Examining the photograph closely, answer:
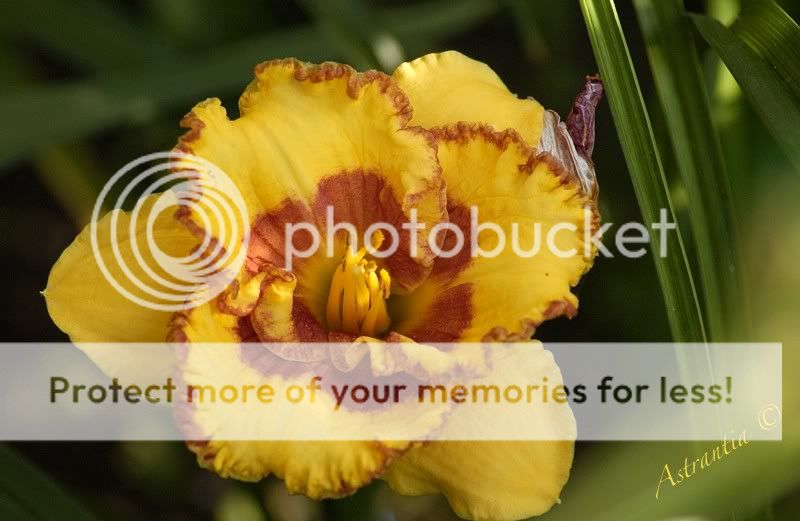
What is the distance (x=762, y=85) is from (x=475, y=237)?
0.31m

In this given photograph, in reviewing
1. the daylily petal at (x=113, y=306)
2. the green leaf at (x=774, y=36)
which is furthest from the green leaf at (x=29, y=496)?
the green leaf at (x=774, y=36)

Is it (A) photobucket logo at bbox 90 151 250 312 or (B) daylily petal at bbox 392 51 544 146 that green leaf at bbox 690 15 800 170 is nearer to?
(B) daylily petal at bbox 392 51 544 146

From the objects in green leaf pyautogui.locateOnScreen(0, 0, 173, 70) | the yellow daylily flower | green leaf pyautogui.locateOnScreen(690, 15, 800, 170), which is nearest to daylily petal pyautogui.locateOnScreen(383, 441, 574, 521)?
the yellow daylily flower

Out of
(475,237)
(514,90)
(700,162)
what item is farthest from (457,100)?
(514,90)

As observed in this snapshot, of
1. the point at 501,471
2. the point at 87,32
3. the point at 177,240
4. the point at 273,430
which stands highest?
the point at 87,32

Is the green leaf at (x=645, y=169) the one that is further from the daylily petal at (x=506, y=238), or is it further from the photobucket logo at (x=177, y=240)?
the photobucket logo at (x=177, y=240)

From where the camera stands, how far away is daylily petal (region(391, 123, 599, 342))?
63cm

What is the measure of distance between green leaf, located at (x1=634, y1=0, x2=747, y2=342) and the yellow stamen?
29 centimetres

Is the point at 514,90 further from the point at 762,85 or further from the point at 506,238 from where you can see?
the point at 506,238

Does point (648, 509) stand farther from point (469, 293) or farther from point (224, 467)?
point (224, 467)

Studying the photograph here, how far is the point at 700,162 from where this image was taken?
82cm

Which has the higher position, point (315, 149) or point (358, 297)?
point (315, 149)

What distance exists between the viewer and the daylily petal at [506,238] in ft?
2.06

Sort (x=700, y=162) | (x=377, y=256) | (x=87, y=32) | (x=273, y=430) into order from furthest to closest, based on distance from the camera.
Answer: (x=87, y=32), (x=700, y=162), (x=377, y=256), (x=273, y=430)
